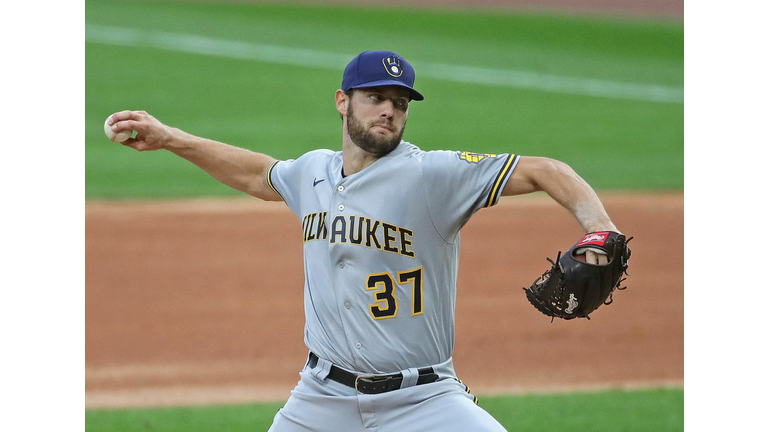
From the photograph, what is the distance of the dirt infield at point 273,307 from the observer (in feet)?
26.6

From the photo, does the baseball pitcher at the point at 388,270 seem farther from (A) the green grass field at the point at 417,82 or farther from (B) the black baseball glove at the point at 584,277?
(A) the green grass field at the point at 417,82

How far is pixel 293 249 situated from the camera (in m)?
12.1

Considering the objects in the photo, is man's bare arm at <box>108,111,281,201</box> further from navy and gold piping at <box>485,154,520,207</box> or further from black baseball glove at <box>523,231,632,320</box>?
black baseball glove at <box>523,231,632,320</box>

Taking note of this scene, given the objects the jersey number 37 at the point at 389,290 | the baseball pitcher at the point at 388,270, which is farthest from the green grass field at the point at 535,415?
the jersey number 37 at the point at 389,290

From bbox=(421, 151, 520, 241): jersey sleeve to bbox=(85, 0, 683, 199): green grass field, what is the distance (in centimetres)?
1092

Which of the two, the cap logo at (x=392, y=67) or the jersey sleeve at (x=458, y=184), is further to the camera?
the cap logo at (x=392, y=67)

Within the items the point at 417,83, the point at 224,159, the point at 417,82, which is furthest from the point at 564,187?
the point at 417,82

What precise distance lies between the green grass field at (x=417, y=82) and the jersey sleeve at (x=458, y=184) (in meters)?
10.9

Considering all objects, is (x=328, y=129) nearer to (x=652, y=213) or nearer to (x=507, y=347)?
(x=652, y=213)

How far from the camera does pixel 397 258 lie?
3908 millimetres

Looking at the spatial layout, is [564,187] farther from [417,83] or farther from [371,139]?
[417,83]

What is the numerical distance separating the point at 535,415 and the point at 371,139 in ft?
11.6

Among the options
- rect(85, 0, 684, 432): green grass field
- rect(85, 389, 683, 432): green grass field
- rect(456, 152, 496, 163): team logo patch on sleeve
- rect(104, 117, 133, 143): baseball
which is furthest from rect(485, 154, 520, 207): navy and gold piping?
rect(85, 0, 684, 432): green grass field

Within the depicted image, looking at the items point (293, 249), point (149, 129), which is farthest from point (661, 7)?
point (149, 129)
